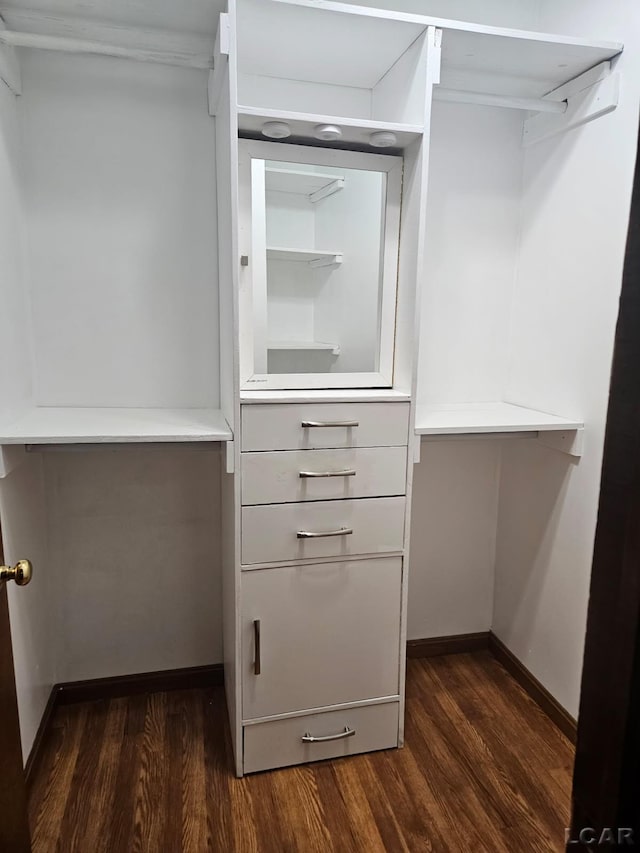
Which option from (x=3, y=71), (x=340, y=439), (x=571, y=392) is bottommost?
(x=340, y=439)

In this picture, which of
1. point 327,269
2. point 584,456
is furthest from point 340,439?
point 584,456

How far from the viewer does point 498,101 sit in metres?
1.97

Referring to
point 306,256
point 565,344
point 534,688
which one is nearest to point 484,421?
point 565,344

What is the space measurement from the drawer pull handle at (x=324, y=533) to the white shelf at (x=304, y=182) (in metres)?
1.03

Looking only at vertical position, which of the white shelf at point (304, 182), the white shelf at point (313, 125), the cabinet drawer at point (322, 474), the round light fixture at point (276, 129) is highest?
the white shelf at point (313, 125)

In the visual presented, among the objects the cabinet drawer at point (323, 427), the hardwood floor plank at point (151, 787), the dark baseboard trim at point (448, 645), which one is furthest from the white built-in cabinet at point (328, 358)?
the dark baseboard trim at point (448, 645)

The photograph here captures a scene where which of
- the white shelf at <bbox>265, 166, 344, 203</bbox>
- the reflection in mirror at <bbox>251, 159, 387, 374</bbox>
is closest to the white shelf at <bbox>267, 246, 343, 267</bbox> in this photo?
the reflection in mirror at <bbox>251, 159, 387, 374</bbox>

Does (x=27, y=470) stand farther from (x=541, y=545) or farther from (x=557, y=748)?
(x=557, y=748)

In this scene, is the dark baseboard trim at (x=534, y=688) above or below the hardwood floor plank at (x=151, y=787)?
above

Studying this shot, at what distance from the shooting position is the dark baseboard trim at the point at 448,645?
2.47 metres

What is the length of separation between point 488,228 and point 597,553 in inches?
79.8

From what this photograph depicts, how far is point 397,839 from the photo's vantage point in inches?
64.0

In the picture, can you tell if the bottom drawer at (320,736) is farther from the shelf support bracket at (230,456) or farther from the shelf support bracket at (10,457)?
the shelf support bracket at (10,457)

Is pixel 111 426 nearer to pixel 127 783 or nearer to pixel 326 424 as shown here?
pixel 326 424
